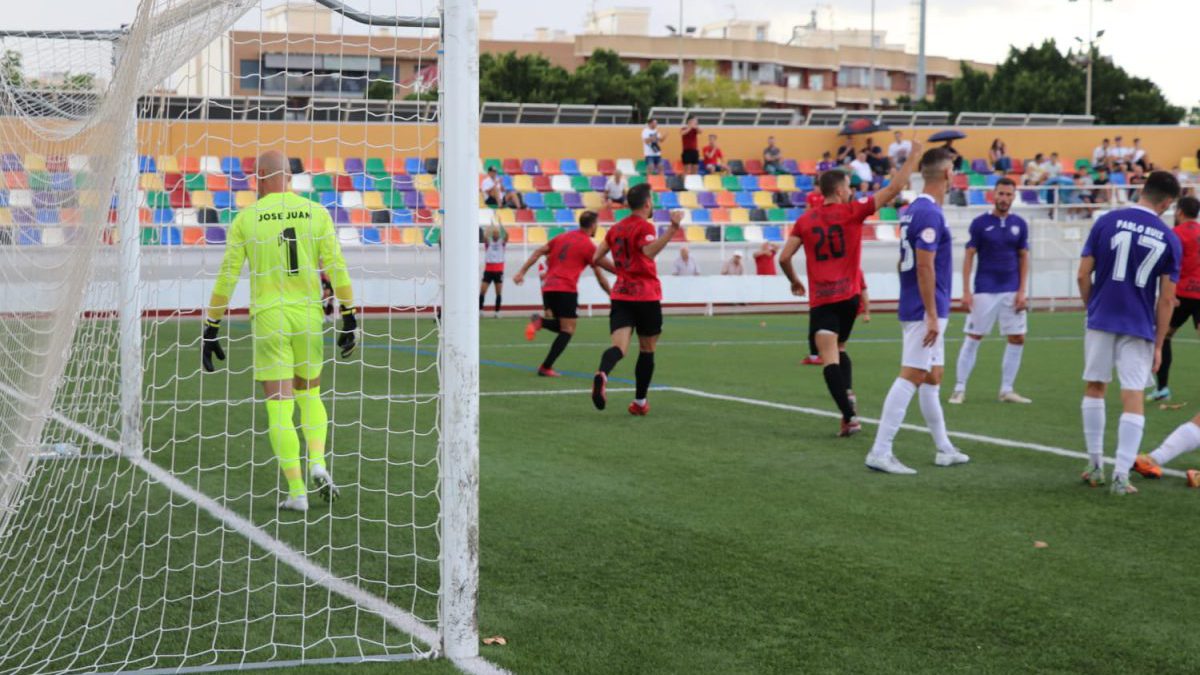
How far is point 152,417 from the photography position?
267 inches

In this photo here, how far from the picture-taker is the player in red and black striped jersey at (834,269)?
31.5ft

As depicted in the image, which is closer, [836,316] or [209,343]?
[209,343]

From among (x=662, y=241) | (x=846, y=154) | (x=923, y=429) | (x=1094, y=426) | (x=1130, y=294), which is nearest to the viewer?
(x=1130, y=294)

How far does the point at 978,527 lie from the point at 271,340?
3748mm

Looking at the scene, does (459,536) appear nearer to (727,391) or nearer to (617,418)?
(617,418)

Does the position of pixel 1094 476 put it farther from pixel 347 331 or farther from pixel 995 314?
pixel 995 314

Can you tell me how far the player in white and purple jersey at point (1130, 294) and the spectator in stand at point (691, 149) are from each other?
2642cm

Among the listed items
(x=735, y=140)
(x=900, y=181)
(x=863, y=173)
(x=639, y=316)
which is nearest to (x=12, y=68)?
(x=639, y=316)

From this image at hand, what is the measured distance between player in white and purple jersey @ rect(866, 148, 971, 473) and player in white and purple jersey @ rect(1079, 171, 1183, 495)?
910 millimetres

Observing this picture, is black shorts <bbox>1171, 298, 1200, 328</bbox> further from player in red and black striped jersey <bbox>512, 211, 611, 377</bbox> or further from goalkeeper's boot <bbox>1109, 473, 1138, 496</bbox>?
player in red and black striped jersey <bbox>512, 211, 611, 377</bbox>

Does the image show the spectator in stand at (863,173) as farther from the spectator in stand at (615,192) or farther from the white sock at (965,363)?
the white sock at (965,363)

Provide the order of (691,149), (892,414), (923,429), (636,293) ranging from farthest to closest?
(691,149) → (636,293) → (923,429) → (892,414)

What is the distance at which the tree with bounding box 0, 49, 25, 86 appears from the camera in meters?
7.87

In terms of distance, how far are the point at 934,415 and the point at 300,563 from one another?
4.31m
